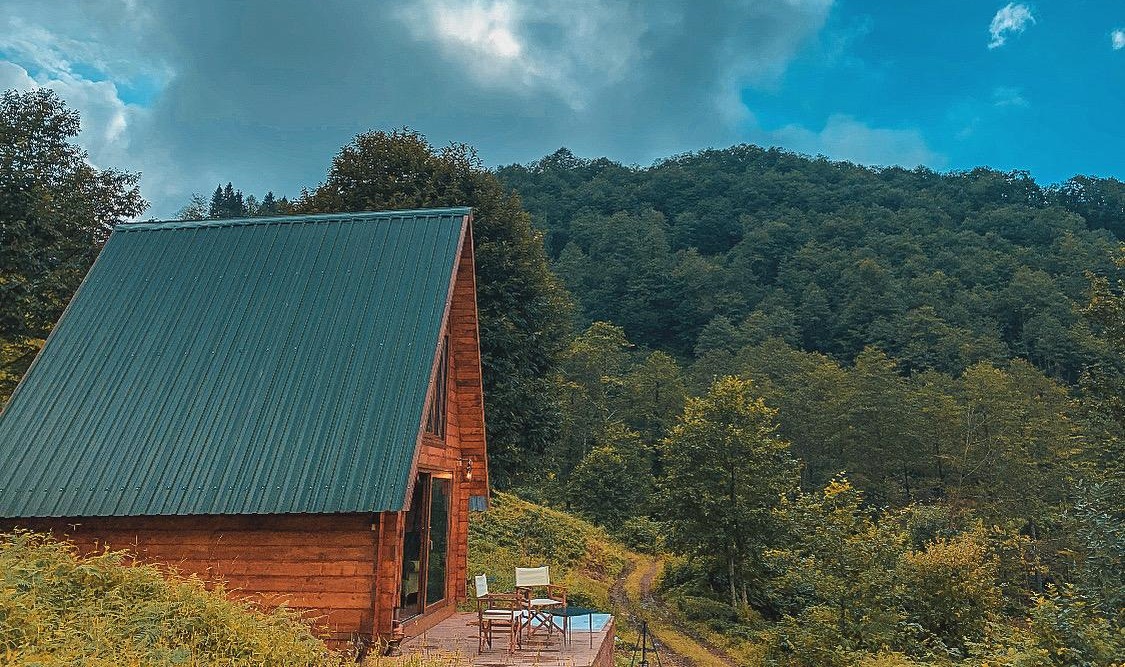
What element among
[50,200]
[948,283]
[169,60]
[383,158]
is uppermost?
[948,283]

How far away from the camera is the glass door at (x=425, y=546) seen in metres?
9.77

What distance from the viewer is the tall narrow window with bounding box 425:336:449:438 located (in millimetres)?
10815

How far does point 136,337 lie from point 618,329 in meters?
50.0

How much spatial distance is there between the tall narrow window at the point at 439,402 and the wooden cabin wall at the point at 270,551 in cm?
246

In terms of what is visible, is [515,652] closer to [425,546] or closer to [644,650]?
[425,546]

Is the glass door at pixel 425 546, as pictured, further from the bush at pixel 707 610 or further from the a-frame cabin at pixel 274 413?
the bush at pixel 707 610

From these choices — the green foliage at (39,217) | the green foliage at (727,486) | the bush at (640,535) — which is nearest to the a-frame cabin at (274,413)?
the green foliage at (39,217)

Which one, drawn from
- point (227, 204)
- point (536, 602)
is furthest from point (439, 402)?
point (227, 204)

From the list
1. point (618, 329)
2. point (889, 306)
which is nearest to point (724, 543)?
point (618, 329)

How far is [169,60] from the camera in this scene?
1134 inches

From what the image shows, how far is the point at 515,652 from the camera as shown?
845 centimetres

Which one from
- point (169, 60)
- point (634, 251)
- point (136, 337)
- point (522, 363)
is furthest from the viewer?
point (634, 251)

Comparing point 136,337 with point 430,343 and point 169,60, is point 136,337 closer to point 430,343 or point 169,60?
point 430,343

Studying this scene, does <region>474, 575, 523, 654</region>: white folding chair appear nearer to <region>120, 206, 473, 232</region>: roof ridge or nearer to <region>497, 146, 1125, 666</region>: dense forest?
<region>497, 146, 1125, 666</region>: dense forest
